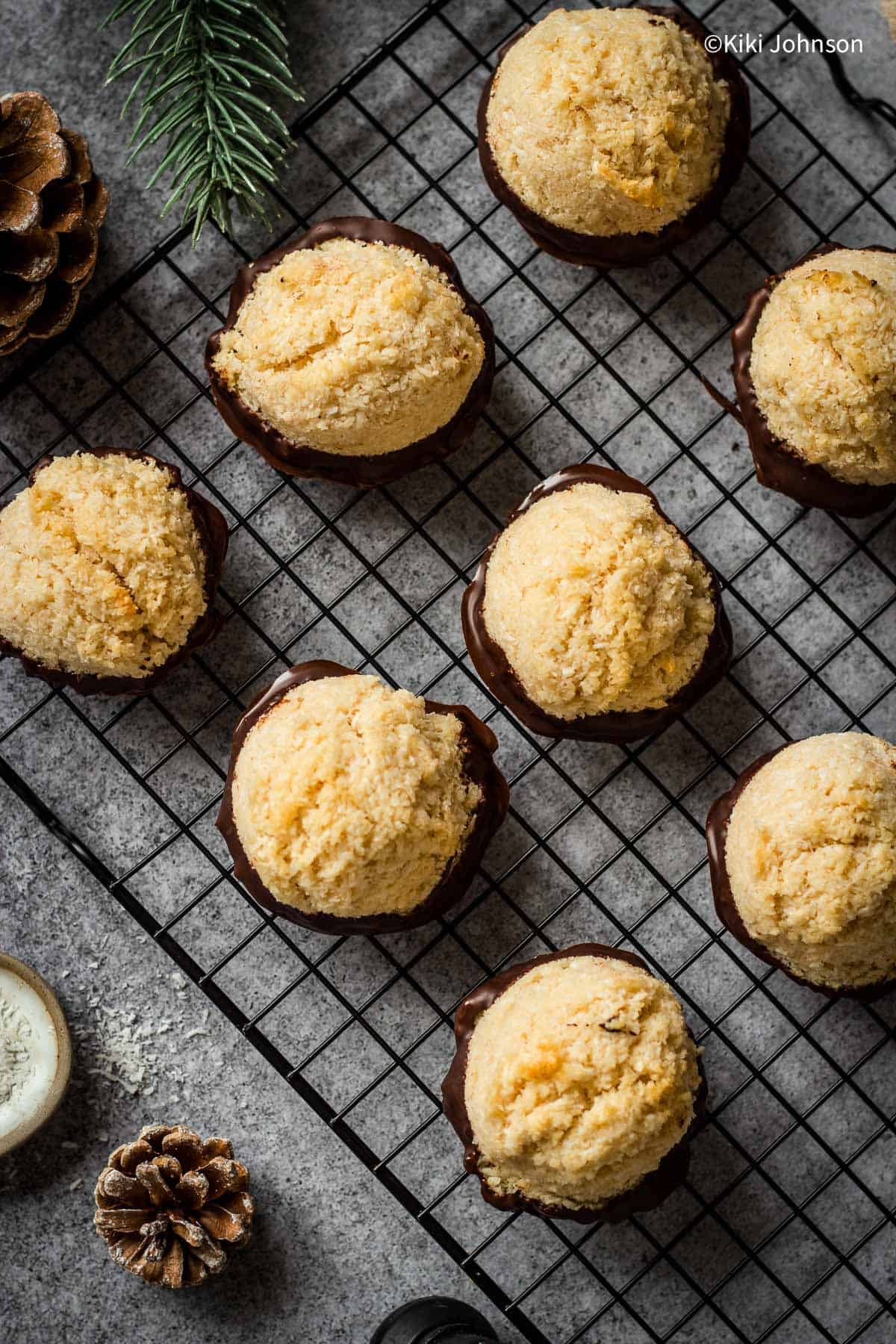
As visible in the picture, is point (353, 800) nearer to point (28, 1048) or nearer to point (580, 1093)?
point (580, 1093)

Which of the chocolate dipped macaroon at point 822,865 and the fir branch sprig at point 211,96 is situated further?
the fir branch sprig at point 211,96

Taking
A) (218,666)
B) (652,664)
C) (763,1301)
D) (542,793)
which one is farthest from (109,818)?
(763,1301)

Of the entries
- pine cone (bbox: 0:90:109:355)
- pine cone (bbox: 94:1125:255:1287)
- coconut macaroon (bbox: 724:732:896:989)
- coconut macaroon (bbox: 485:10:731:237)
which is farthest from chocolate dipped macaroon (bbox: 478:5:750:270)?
pine cone (bbox: 94:1125:255:1287)

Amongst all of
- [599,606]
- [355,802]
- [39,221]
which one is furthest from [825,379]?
[39,221]

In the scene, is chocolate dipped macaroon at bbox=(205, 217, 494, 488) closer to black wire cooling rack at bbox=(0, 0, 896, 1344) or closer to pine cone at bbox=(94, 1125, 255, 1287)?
black wire cooling rack at bbox=(0, 0, 896, 1344)

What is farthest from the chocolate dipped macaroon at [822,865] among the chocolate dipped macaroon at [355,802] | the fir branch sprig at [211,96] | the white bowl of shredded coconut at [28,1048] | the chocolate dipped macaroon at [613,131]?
the fir branch sprig at [211,96]

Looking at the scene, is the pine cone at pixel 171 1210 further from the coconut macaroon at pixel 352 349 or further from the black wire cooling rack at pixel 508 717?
the coconut macaroon at pixel 352 349
